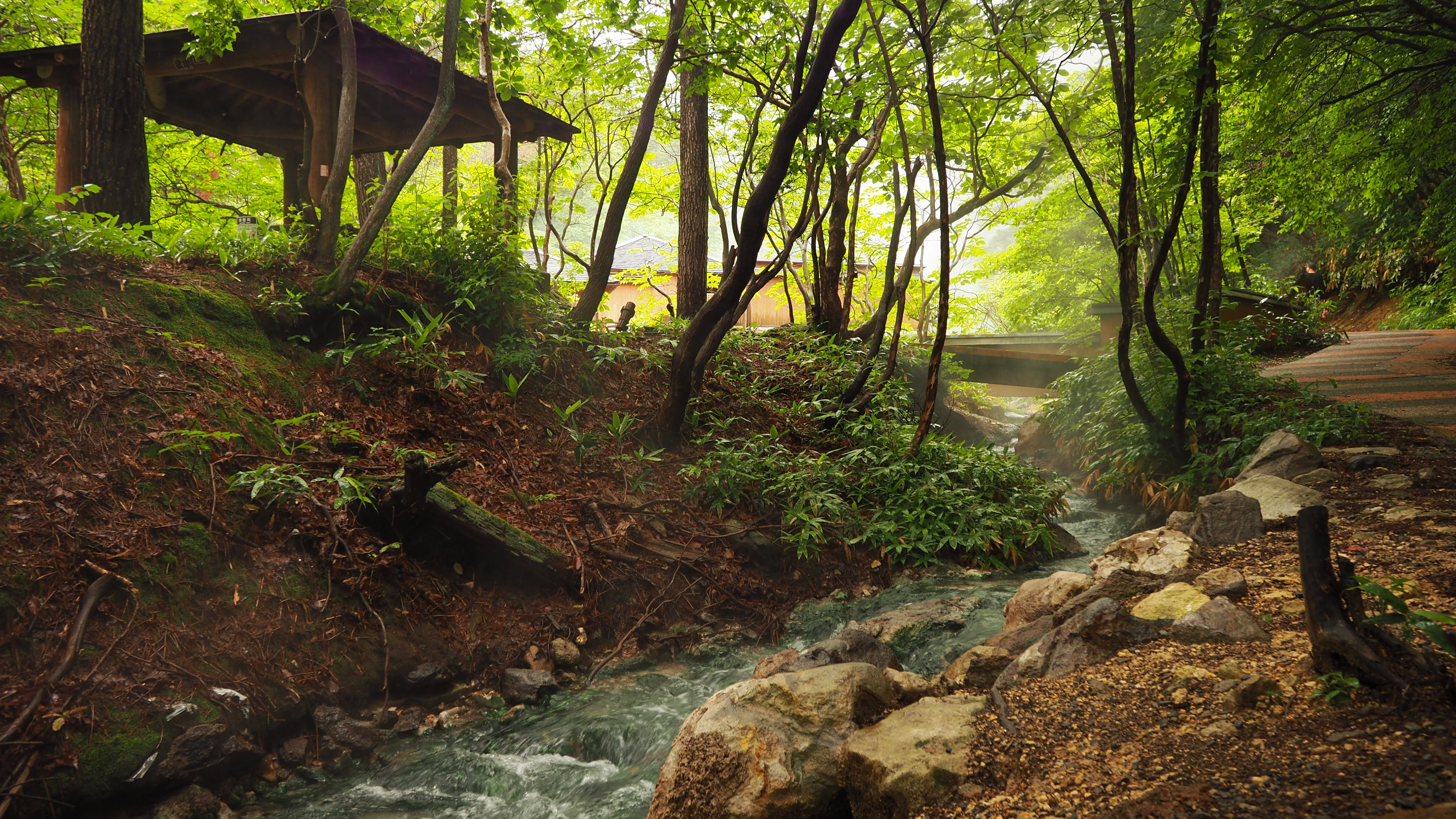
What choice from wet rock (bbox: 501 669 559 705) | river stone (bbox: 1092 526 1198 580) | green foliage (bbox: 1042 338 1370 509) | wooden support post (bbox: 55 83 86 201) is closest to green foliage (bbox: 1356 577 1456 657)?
river stone (bbox: 1092 526 1198 580)

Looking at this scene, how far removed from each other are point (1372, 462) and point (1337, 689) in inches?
174

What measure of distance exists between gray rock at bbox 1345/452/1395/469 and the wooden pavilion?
8881 millimetres

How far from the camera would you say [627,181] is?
7781 millimetres

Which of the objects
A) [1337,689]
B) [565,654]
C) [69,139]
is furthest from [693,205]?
[1337,689]

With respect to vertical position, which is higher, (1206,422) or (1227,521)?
(1206,422)

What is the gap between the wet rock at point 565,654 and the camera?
5023 millimetres

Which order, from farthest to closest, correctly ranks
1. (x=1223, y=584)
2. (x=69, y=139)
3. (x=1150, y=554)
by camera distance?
(x=69, y=139) → (x=1150, y=554) → (x=1223, y=584)

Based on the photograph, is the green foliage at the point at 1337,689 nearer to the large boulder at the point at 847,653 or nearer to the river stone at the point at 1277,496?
the large boulder at the point at 847,653

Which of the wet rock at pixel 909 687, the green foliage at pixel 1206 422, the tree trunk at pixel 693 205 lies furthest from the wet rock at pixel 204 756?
the tree trunk at pixel 693 205

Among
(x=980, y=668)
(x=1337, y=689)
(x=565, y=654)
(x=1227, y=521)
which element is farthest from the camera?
(x=565, y=654)

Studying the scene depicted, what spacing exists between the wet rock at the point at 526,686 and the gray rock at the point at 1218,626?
3654 millimetres

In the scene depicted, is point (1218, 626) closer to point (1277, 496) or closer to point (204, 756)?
point (1277, 496)

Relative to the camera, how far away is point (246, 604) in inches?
161

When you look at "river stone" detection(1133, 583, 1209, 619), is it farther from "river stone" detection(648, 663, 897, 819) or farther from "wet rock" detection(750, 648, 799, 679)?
"wet rock" detection(750, 648, 799, 679)
